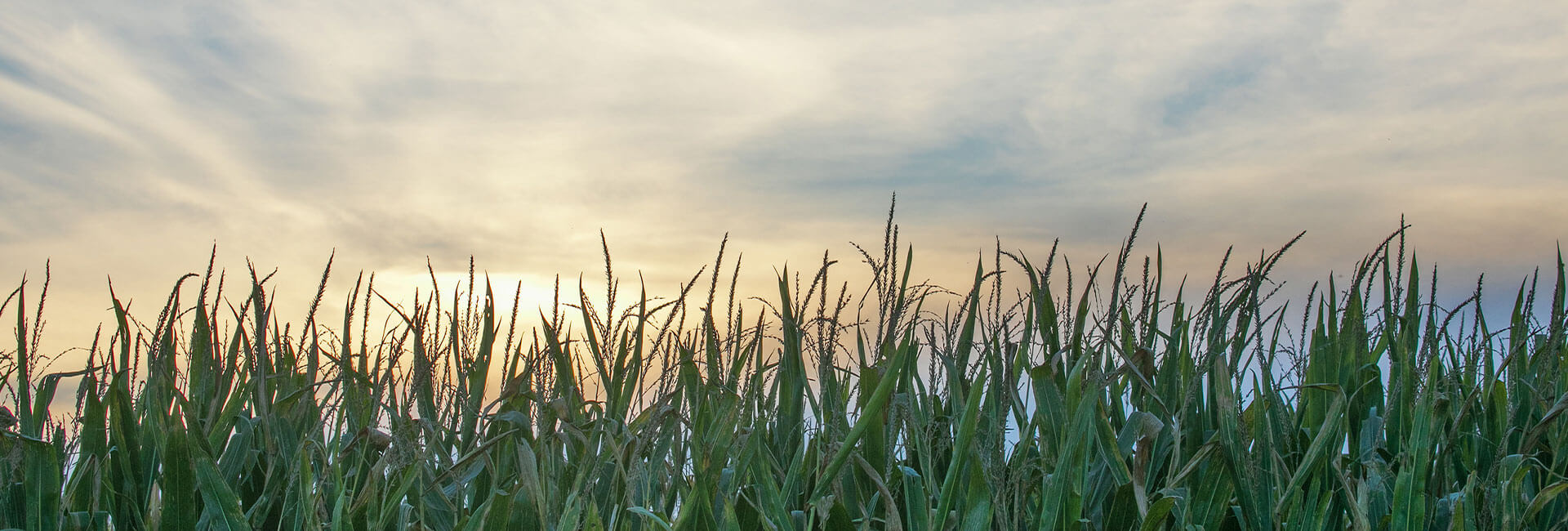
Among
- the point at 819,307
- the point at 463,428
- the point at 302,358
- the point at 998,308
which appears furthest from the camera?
the point at 302,358

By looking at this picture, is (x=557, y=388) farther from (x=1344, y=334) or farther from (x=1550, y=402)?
(x=1550, y=402)

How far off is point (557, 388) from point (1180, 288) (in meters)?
1.49

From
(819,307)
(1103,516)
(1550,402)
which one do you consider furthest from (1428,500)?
(819,307)

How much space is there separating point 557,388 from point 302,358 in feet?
2.51

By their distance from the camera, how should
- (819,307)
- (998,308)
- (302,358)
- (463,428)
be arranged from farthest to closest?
(302,358), (463,428), (998,308), (819,307)

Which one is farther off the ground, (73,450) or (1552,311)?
(1552,311)

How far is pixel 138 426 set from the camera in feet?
8.02

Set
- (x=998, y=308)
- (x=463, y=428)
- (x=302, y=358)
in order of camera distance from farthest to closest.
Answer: (x=302, y=358) → (x=463, y=428) → (x=998, y=308)

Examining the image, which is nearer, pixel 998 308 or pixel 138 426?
pixel 998 308

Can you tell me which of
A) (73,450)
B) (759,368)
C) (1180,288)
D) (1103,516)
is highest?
(1180,288)

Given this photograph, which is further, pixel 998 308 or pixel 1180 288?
pixel 1180 288

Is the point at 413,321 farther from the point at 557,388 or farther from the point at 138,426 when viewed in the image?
the point at 138,426

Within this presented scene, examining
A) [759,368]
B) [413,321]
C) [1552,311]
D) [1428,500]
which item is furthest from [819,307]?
[1552,311]

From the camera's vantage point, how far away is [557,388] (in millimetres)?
2514
